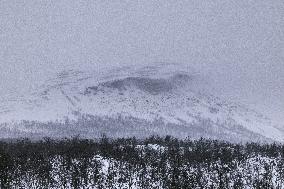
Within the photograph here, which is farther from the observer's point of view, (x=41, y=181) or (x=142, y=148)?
(x=142, y=148)

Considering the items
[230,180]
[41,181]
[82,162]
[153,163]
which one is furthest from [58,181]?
[230,180]

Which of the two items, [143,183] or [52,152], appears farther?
[52,152]

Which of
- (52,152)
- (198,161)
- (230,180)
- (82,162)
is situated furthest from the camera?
(52,152)

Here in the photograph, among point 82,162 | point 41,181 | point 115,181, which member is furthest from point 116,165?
point 41,181

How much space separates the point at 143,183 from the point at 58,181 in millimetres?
18895

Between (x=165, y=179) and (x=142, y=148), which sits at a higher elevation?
(x=165, y=179)

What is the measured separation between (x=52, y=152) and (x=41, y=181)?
41644 mm

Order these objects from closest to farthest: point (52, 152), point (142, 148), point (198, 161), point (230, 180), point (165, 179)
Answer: point (165, 179) → point (230, 180) → point (198, 161) → point (52, 152) → point (142, 148)

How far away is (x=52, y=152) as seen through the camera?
130250mm

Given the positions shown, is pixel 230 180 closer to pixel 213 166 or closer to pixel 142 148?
pixel 213 166

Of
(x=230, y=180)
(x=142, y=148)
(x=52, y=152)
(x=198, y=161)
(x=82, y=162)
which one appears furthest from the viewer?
(x=142, y=148)

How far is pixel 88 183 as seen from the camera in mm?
88438

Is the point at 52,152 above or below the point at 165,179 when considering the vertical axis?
below

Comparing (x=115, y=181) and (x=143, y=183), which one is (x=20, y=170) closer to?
(x=115, y=181)
